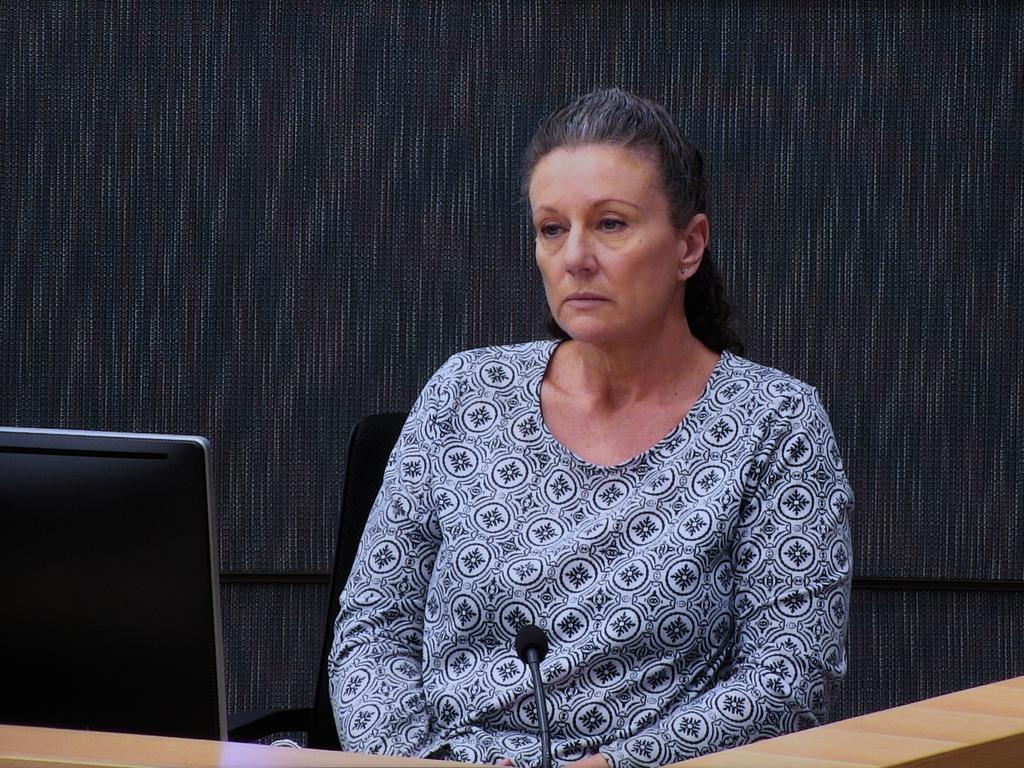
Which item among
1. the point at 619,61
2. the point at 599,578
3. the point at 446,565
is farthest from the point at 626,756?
the point at 619,61

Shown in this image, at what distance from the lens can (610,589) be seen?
1477 mm

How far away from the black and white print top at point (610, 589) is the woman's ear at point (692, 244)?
0.15 meters

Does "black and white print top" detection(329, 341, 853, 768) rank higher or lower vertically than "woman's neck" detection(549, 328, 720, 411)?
lower

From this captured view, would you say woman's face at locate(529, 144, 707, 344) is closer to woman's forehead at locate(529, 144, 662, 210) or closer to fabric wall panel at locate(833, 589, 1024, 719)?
woman's forehead at locate(529, 144, 662, 210)

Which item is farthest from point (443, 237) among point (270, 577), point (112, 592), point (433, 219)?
point (112, 592)

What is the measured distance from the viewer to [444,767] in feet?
2.31

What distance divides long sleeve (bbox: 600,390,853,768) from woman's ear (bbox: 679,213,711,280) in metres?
0.22

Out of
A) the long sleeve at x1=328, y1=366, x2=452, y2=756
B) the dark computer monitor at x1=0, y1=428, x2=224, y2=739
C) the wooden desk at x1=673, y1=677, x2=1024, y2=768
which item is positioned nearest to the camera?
the wooden desk at x1=673, y1=677, x2=1024, y2=768

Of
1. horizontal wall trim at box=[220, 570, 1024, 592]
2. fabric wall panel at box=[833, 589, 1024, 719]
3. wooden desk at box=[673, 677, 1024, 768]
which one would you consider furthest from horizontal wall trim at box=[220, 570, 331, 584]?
wooden desk at box=[673, 677, 1024, 768]

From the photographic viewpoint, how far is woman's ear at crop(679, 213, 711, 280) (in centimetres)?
164

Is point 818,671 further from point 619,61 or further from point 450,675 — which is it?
point 619,61

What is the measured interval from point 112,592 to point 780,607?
2.60ft

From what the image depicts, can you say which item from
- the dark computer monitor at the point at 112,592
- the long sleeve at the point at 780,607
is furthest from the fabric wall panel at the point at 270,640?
the dark computer monitor at the point at 112,592

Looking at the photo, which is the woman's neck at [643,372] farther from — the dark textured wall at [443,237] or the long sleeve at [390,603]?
the dark textured wall at [443,237]
